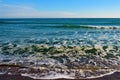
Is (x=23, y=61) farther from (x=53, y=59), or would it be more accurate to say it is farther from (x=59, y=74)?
(x=59, y=74)

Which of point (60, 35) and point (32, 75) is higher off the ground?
point (32, 75)

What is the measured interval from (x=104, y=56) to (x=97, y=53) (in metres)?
0.79

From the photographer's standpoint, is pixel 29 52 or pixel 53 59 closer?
pixel 53 59

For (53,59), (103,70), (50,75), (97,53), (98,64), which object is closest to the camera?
(50,75)

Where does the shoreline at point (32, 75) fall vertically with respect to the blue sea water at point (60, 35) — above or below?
above

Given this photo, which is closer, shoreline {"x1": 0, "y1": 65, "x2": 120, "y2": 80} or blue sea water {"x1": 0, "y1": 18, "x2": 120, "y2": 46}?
shoreline {"x1": 0, "y1": 65, "x2": 120, "y2": 80}

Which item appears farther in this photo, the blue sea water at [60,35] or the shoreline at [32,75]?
the blue sea water at [60,35]

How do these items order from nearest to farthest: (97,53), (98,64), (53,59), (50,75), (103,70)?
1. (50,75)
2. (103,70)
3. (98,64)
4. (53,59)
5. (97,53)

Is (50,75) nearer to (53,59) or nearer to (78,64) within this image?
(78,64)

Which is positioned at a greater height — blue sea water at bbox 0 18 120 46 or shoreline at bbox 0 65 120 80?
shoreline at bbox 0 65 120 80

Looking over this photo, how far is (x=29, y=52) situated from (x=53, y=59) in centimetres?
214

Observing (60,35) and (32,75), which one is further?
(60,35)

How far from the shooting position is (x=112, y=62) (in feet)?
30.2

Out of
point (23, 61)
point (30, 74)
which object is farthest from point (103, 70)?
point (23, 61)
